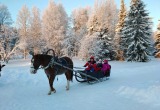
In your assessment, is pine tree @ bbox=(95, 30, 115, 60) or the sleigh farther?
pine tree @ bbox=(95, 30, 115, 60)

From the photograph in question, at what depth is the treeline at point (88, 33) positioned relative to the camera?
32.3 m

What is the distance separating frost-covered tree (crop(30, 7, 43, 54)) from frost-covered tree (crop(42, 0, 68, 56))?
3.67 m

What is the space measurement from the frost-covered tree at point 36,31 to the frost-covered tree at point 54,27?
145 inches

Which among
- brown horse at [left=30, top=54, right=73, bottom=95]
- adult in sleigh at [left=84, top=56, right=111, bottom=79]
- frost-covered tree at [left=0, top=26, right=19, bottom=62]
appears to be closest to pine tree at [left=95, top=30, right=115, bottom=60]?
frost-covered tree at [left=0, top=26, right=19, bottom=62]

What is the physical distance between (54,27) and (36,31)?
6.48 meters

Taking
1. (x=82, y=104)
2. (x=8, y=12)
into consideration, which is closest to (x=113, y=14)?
(x=8, y=12)

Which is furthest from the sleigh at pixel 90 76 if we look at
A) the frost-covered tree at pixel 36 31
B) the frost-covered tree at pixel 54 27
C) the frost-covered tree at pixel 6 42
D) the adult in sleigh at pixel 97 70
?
the frost-covered tree at pixel 36 31

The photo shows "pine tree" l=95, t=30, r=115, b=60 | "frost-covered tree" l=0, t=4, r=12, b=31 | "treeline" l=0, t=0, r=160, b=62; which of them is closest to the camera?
"treeline" l=0, t=0, r=160, b=62

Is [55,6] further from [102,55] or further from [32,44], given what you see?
[102,55]

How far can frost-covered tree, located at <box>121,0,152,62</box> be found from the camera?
104ft

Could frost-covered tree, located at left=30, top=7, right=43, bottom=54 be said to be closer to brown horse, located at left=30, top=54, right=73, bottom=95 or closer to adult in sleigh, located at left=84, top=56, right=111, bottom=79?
adult in sleigh, located at left=84, top=56, right=111, bottom=79

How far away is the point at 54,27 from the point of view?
38.7m

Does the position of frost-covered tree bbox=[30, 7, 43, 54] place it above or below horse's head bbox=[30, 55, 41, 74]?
above

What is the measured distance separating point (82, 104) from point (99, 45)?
2544 cm
